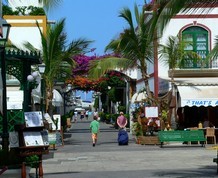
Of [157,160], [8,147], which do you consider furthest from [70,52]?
[8,147]

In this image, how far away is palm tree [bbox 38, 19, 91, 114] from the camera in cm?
3316

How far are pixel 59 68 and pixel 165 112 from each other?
20.7ft

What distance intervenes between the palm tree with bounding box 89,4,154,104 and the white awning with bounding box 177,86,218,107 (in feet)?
6.17

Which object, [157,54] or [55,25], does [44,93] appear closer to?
[55,25]

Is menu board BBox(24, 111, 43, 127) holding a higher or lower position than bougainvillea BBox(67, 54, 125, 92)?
lower

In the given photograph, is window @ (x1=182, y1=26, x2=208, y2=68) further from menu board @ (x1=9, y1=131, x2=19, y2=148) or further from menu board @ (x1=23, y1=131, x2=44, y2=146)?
menu board @ (x1=9, y1=131, x2=19, y2=148)

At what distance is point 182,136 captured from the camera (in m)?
30.7

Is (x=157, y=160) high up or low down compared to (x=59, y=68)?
down

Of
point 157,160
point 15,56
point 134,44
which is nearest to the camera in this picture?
point 15,56

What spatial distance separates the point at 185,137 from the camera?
30703 millimetres

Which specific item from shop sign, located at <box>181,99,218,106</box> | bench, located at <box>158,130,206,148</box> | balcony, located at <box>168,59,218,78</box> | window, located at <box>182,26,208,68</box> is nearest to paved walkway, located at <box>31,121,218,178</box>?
bench, located at <box>158,130,206,148</box>

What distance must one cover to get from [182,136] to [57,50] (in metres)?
8.23

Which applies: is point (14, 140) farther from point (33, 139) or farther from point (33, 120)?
point (33, 120)

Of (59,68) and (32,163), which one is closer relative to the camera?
(32,163)
